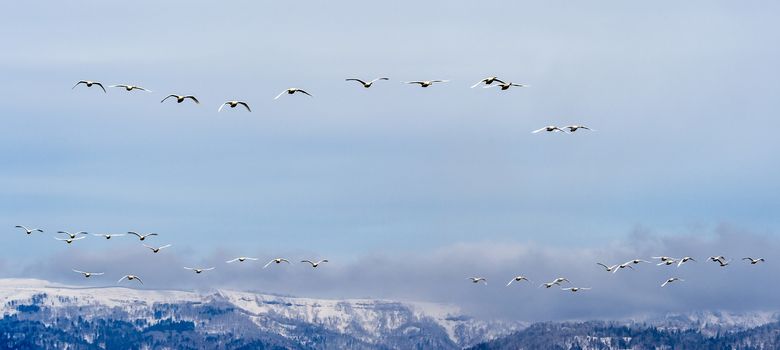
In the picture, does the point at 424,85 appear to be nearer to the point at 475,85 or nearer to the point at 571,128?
the point at 475,85

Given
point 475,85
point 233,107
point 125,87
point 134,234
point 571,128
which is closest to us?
point 475,85

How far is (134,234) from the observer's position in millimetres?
196375

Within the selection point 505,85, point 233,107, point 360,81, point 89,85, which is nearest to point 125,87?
point 89,85

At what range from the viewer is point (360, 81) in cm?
14188

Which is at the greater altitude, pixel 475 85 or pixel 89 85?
pixel 89 85

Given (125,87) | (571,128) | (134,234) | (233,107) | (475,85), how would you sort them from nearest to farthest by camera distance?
(475,85) → (233,107) → (125,87) → (571,128) → (134,234)

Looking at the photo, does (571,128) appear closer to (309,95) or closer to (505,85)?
(505,85)

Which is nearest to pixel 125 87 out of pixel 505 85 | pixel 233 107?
pixel 233 107

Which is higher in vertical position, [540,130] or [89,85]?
[89,85]

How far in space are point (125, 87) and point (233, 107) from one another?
17745 mm

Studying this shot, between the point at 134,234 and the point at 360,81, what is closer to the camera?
the point at 360,81

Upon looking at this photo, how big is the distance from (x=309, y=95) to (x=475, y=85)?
1756 cm

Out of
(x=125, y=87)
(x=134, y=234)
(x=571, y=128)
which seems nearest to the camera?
(x=125, y=87)

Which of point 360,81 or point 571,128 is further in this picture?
point 571,128
